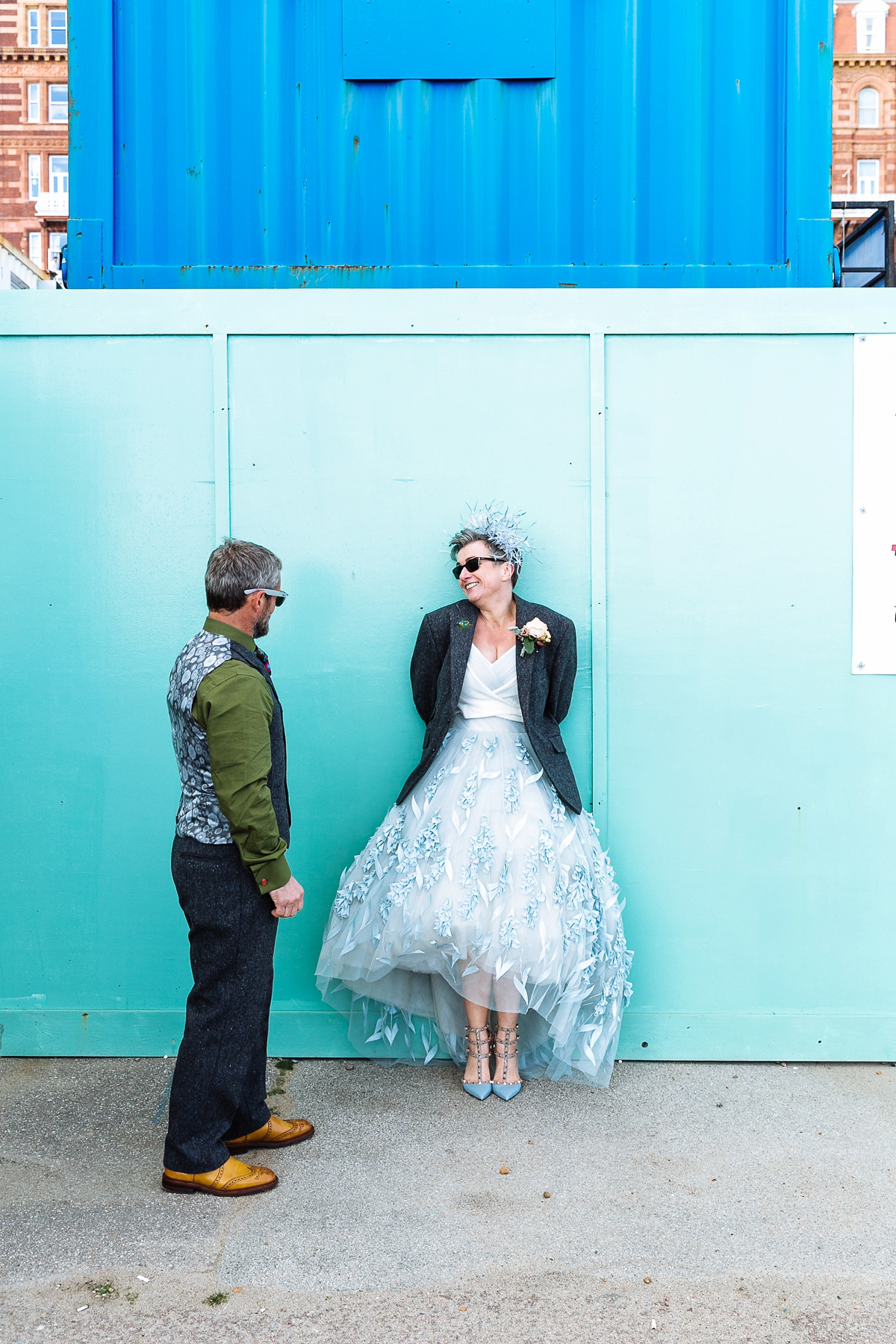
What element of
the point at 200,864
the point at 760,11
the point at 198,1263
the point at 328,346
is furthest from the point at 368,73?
the point at 198,1263

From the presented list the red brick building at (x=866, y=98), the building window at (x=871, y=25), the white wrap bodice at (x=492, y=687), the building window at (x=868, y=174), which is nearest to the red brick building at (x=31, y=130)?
the red brick building at (x=866, y=98)

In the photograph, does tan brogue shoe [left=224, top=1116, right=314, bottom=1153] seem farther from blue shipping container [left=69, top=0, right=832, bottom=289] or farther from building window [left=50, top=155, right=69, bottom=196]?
building window [left=50, top=155, right=69, bottom=196]

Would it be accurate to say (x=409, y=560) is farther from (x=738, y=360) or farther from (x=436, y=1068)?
(x=436, y=1068)

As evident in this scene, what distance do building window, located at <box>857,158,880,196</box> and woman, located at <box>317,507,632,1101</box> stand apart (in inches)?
1788

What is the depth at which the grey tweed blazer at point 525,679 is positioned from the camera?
3.53m

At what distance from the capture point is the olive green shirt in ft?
8.70

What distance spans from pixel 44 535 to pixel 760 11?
3538mm

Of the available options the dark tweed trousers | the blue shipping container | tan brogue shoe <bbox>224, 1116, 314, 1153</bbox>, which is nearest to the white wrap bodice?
the dark tweed trousers

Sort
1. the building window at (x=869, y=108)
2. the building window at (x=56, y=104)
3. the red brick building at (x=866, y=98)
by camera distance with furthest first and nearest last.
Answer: the building window at (x=869, y=108) < the building window at (x=56, y=104) < the red brick building at (x=866, y=98)

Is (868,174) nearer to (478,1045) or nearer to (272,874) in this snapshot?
(478,1045)

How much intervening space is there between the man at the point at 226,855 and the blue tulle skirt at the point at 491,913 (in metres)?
0.63

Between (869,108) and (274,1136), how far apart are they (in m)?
48.1

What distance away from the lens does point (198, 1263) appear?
2617 millimetres

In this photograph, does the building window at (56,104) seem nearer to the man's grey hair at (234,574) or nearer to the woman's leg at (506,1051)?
the man's grey hair at (234,574)
